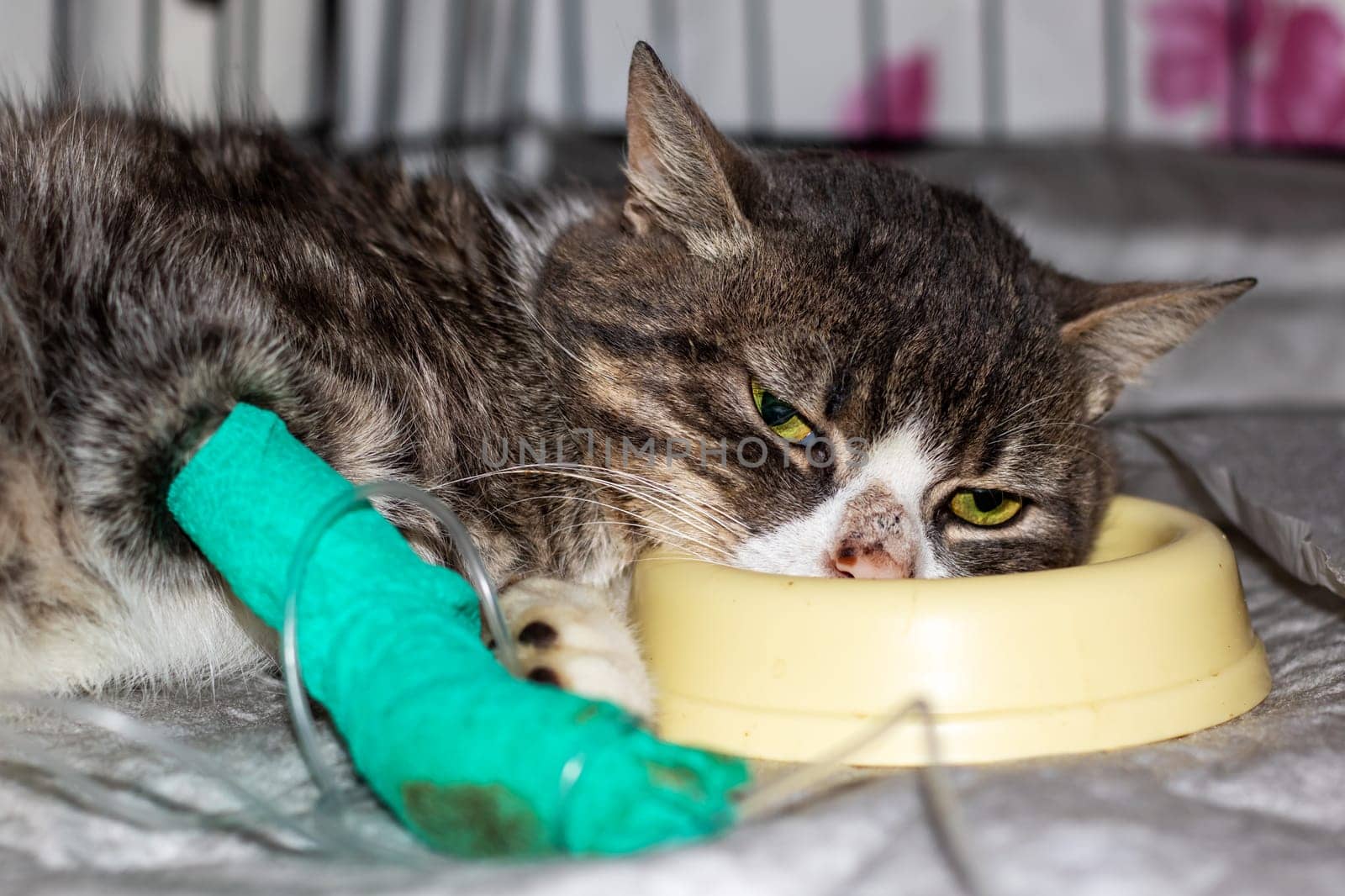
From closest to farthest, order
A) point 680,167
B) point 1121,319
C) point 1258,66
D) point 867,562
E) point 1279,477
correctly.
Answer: point 867,562 → point 680,167 → point 1121,319 → point 1279,477 → point 1258,66

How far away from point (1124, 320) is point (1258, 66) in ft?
5.42

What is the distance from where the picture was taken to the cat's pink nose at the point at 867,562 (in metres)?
1.08

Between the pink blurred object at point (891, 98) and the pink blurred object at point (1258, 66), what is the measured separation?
0.51 metres

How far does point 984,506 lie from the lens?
126 cm

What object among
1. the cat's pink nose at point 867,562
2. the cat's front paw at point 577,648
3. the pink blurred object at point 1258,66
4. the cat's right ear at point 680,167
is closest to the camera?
the cat's front paw at point 577,648

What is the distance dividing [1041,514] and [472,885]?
2.66 ft

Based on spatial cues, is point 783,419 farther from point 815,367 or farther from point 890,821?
point 890,821

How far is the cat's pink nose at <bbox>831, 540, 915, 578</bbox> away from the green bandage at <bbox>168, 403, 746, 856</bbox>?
325 mm

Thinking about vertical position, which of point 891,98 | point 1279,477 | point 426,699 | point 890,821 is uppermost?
point 891,98

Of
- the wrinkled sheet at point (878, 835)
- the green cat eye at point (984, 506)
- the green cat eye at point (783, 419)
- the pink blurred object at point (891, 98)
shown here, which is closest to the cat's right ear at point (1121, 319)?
the green cat eye at point (984, 506)

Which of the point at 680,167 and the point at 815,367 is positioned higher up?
the point at 680,167

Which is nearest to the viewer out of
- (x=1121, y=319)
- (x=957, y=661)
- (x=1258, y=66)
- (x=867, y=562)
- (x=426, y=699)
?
(x=426, y=699)

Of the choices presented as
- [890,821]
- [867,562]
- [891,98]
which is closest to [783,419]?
[867,562]

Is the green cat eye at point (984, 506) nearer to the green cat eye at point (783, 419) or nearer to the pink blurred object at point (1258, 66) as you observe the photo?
the green cat eye at point (783, 419)
